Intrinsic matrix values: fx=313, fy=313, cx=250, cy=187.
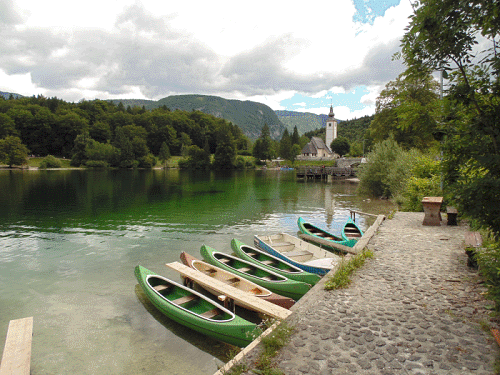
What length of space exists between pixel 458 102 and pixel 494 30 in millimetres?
922

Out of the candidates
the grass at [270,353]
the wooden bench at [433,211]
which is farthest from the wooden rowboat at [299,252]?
the grass at [270,353]

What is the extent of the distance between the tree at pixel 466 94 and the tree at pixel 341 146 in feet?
442

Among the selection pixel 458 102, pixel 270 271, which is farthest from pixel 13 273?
pixel 458 102

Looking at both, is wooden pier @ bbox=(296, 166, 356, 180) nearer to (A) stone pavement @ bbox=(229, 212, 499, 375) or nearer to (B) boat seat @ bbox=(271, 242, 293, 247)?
(B) boat seat @ bbox=(271, 242, 293, 247)

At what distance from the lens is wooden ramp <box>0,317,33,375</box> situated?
5.97 metres

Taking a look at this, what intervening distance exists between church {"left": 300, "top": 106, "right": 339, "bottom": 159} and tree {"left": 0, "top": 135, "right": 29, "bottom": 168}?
101 m

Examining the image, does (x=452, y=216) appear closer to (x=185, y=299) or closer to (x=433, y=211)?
(x=433, y=211)

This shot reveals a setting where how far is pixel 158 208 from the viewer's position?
2916 centimetres

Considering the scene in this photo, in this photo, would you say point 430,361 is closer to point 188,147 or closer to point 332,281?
point 332,281

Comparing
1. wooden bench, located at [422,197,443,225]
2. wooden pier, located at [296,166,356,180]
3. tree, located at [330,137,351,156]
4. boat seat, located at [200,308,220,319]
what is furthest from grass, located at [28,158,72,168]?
wooden bench, located at [422,197,443,225]

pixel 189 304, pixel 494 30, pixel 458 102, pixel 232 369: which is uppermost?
pixel 494 30

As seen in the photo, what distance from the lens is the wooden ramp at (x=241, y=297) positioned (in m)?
6.69

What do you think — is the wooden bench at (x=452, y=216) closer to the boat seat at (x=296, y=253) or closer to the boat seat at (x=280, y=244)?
the boat seat at (x=296, y=253)

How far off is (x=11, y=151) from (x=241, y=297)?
114 meters
